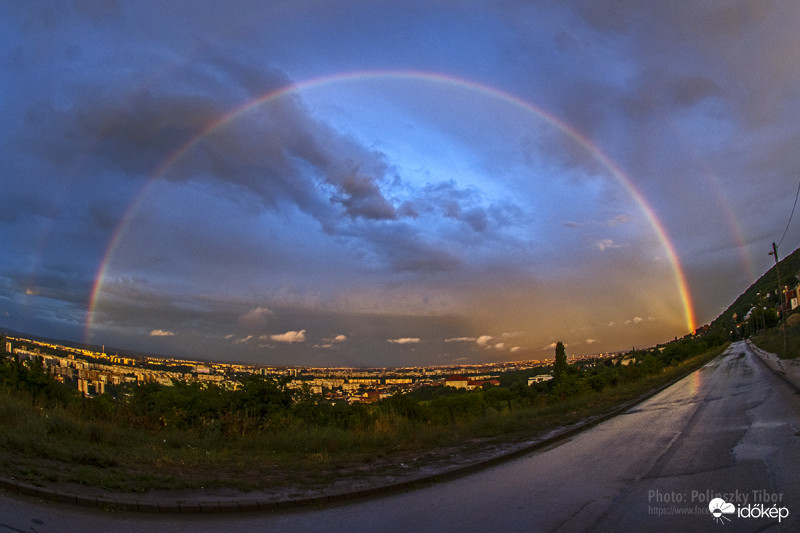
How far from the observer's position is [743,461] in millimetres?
8742

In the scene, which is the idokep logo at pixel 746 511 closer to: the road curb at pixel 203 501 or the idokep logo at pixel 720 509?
the idokep logo at pixel 720 509

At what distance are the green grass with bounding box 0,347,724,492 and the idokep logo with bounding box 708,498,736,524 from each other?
5.79 meters

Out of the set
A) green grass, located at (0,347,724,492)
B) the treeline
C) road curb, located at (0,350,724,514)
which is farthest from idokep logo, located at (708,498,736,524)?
the treeline

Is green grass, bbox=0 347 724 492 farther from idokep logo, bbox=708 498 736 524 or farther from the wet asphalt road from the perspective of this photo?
idokep logo, bbox=708 498 736 524

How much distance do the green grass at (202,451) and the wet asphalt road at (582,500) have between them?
1305 mm

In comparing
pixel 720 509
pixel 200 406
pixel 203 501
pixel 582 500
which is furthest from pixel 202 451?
pixel 720 509

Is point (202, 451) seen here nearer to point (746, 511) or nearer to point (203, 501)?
point (203, 501)

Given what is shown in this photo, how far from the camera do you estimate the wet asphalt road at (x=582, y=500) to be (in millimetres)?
6066

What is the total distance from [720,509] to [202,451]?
31.7 ft

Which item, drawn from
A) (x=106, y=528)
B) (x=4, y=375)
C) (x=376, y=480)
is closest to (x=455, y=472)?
(x=376, y=480)

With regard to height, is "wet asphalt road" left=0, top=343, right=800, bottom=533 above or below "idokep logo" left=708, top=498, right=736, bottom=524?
below

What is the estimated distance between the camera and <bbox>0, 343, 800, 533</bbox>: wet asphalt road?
6066 millimetres

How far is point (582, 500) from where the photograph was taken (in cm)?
715

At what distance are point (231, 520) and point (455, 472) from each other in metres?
4.66
